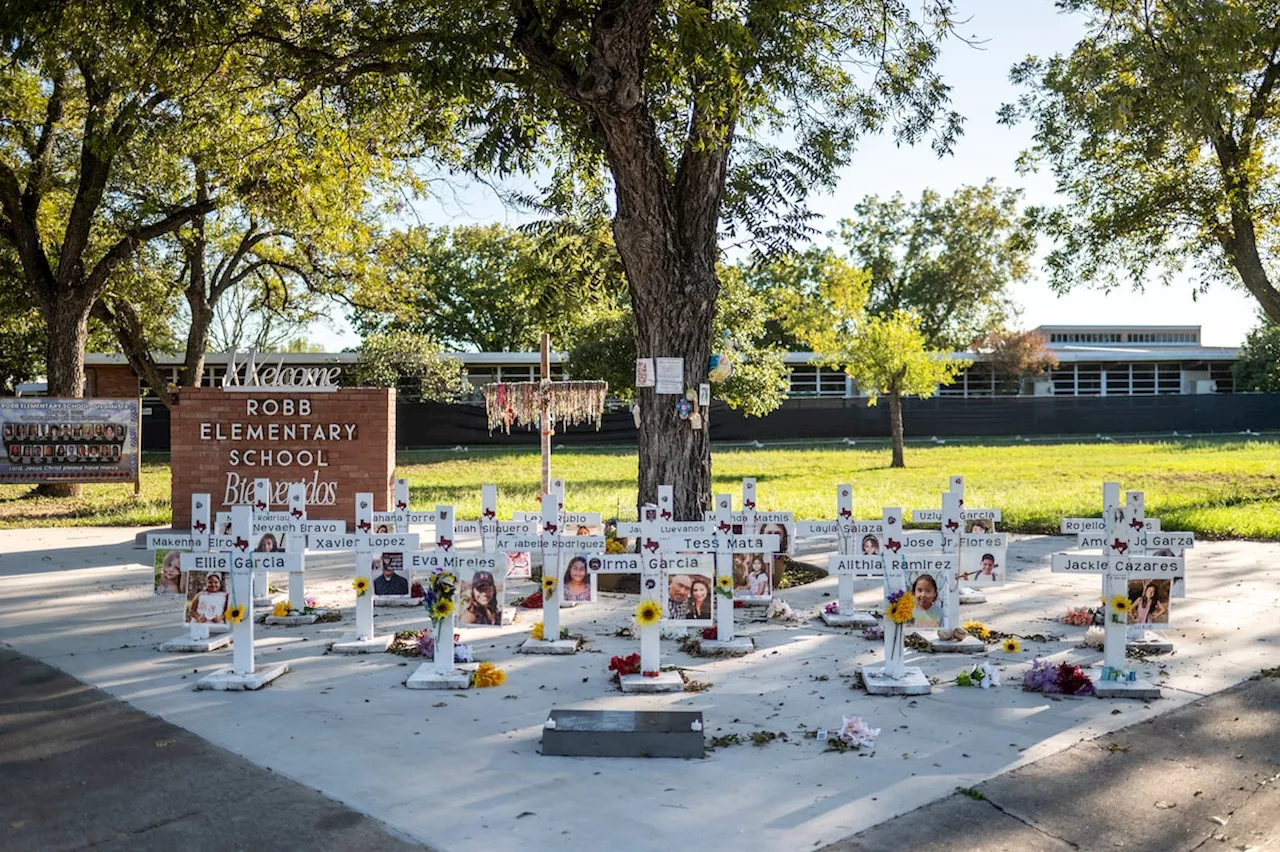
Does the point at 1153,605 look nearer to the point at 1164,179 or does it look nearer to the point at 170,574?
the point at 170,574

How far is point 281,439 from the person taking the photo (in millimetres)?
13133

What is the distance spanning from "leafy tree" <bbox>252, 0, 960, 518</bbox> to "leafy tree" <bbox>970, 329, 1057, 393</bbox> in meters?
34.6

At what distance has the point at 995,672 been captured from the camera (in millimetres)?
6234

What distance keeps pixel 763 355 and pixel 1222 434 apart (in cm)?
2435

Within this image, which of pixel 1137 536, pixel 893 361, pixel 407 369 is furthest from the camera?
pixel 407 369

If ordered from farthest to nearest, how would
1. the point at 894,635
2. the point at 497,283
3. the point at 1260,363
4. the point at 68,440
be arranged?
the point at 1260,363
the point at 497,283
the point at 68,440
the point at 894,635

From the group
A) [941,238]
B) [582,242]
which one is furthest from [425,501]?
[941,238]

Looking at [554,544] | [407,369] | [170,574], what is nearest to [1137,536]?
[554,544]

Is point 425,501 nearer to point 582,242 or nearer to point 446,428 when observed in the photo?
point 582,242

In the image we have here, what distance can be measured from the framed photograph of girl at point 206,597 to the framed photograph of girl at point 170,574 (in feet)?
0.16

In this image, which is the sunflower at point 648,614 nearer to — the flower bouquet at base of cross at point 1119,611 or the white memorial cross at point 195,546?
the flower bouquet at base of cross at point 1119,611

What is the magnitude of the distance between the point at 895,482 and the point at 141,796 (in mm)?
17885

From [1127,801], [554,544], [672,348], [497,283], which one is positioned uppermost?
[497,283]

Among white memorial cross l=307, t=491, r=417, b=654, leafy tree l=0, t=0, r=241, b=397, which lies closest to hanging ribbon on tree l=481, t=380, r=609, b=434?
leafy tree l=0, t=0, r=241, b=397
